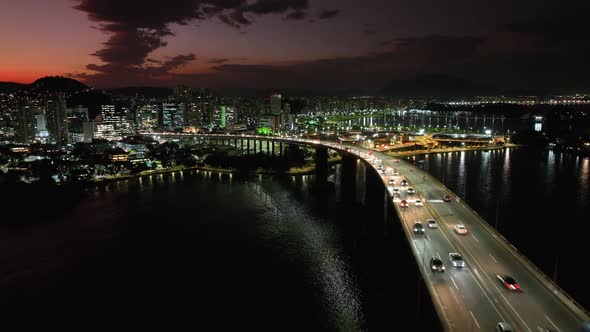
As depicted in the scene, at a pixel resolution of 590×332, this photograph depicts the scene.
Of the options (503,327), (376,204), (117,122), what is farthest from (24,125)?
(503,327)

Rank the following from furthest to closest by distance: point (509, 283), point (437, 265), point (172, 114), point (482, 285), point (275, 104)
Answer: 1. point (275, 104)
2. point (172, 114)
3. point (437, 265)
4. point (482, 285)
5. point (509, 283)

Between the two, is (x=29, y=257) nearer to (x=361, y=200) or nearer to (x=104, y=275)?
(x=104, y=275)

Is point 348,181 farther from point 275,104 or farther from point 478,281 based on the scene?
point 275,104

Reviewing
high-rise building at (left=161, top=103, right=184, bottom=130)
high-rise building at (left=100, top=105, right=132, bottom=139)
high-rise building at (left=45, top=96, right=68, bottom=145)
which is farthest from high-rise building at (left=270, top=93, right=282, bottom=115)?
high-rise building at (left=45, top=96, right=68, bottom=145)

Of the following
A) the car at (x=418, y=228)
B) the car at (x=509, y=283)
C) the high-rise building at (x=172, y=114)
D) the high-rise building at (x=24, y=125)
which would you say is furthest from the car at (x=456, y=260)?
the high-rise building at (x=172, y=114)

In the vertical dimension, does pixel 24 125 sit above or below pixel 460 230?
above

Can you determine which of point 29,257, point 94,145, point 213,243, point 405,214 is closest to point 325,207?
point 213,243

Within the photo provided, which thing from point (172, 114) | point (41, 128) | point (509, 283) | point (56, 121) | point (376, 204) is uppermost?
point (172, 114)
